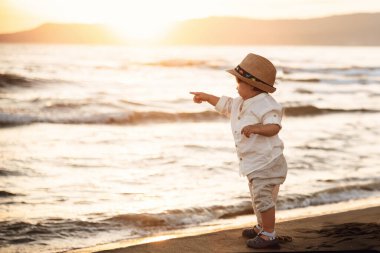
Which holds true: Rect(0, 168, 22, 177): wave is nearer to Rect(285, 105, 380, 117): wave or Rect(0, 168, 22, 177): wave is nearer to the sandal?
the sandal

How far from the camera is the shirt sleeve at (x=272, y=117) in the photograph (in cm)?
377

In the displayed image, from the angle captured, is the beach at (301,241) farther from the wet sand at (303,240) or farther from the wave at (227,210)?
the wave at (227,210)

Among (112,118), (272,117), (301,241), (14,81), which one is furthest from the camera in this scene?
(14,81)

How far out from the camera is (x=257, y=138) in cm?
385

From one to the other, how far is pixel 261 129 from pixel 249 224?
1.83 m

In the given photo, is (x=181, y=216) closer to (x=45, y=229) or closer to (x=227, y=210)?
(x=227, y=210)

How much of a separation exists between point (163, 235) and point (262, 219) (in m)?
1.30

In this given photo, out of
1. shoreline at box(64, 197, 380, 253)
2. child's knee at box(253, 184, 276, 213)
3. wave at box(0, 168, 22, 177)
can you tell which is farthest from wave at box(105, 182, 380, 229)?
wave at box(0, 168, 22, 177)

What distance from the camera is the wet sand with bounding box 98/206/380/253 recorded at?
385cm

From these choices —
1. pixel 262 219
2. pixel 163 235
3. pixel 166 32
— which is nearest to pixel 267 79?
pixel 262 219

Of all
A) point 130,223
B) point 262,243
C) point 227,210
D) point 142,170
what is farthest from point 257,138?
point 142,170

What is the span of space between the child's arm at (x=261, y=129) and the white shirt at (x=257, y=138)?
1.7 inches

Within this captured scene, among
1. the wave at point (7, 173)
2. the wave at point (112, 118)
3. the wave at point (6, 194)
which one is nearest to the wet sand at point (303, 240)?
the wave at point (6, 194)

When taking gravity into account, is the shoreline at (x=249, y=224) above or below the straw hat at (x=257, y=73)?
below
